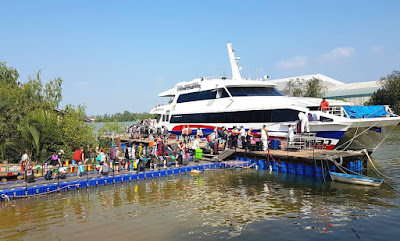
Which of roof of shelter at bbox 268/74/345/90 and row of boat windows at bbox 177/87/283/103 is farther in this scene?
roof of shelter at bbox 268/74/345/90

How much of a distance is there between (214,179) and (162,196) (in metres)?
3.72

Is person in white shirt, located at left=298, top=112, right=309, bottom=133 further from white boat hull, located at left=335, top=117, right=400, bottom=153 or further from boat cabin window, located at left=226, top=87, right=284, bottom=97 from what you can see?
boat cabin window, located at left=226, top=87, right=284, bottom=97

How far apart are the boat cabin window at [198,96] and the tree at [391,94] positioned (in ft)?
128

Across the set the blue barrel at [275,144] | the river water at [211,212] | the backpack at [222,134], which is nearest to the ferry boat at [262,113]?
the blue barrel at [275,144]

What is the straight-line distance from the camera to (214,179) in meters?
16.2

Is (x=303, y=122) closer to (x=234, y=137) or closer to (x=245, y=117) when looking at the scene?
(x=234, y=137)

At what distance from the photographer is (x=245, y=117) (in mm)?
22188

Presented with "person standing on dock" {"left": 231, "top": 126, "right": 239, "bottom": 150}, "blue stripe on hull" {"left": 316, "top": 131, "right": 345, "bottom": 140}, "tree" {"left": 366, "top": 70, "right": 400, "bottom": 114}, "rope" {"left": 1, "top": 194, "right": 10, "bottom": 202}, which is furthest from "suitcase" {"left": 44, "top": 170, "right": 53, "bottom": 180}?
"tree" {"left": 366, "top": 70, "right": 400, "bottom": 114}

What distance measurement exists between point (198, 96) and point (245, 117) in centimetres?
636

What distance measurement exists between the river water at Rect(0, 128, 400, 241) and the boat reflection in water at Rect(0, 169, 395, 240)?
0.03 meters

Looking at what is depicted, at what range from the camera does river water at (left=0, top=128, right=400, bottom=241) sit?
351 inches

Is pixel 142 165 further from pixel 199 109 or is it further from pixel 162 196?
pixel 199 109

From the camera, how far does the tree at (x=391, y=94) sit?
53519 mm

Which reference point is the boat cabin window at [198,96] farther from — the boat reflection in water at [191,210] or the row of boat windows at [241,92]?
the boat reflection in water at [191,210]
